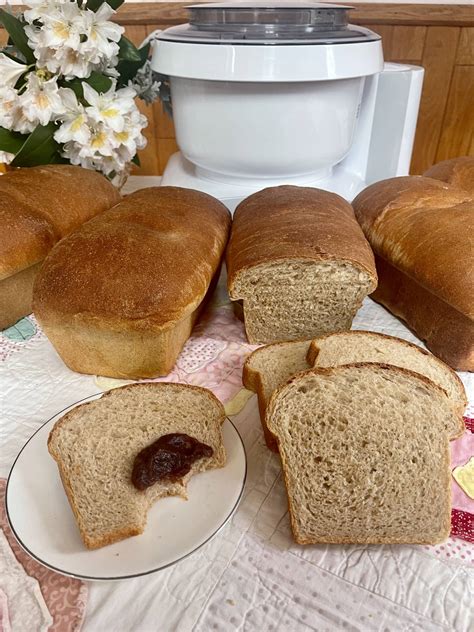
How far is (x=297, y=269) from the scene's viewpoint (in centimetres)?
125

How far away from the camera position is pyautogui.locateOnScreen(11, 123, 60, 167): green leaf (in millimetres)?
1667

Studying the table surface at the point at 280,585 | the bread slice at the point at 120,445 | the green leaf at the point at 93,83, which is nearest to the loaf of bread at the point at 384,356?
the table surface at the point at 280,585

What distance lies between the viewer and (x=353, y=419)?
84 centimetres

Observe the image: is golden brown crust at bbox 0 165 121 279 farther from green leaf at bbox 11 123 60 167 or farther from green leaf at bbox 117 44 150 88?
green leaf at bbox 117 44 150 88

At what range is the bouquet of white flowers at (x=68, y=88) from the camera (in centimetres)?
150

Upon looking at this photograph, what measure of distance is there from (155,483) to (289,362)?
1.38ft

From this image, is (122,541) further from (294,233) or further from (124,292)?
(294,233)

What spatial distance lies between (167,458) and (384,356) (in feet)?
1.66

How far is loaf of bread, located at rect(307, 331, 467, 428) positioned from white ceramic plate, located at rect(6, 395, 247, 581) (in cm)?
26

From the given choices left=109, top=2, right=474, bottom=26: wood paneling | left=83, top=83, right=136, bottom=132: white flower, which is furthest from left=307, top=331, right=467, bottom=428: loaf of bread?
left=109, top=2, right=474, bottom=26: wood paneling

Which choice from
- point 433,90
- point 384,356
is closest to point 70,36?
point 384,356

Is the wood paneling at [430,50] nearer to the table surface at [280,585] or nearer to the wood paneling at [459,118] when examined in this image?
the wood paneling at [459,118]

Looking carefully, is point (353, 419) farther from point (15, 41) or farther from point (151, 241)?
point (15, 41)

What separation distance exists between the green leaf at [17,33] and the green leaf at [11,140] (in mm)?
234
